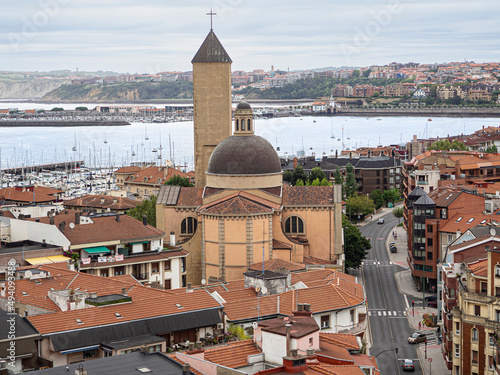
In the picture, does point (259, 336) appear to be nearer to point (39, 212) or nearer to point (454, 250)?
point (454, 250)

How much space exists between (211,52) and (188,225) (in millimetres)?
→ 12284

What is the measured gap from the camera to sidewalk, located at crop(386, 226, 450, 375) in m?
45.0

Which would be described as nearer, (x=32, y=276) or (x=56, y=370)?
(x=56, y=370)

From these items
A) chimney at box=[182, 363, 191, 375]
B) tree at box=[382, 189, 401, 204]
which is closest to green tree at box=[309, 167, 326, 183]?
tree at box=[382, 189, 401, 204]

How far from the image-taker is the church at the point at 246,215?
5175cm

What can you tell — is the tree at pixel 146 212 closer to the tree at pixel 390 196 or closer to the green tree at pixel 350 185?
the green tree at pixel 350 185

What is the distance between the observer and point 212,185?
180ft

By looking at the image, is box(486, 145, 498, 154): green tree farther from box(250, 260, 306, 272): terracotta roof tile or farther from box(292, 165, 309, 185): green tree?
box(250, 260, 306, 272): terracotta roof tile

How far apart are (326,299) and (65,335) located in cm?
1097

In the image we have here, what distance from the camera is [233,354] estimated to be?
2588 cm

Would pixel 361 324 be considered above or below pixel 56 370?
below

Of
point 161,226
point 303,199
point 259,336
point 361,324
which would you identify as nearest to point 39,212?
point 161,226

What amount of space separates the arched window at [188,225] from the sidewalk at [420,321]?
13.8m

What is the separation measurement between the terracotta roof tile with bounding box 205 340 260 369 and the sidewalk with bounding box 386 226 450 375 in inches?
761
